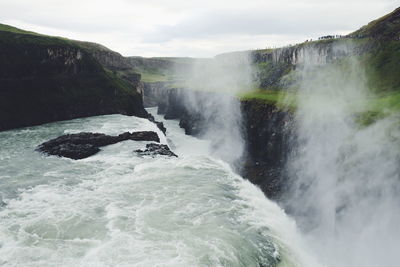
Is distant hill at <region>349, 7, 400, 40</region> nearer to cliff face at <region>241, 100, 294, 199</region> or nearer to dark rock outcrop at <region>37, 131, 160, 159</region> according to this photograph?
cliff face at <region>241, 100, 294, 199</region>

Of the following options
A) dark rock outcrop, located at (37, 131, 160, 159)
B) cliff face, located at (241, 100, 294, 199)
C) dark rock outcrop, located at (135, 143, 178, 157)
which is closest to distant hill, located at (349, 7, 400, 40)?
cliff face, located at (241, 100, 294, 199)

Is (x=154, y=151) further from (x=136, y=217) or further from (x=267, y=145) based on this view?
(x=136, y=217)

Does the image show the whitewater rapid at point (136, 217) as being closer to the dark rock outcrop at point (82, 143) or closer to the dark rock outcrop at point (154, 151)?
the dark rock outcrop at point (154, 151)

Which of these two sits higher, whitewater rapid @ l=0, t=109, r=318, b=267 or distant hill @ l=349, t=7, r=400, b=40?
distant hill @ l=349, t=7, r=400, b=40

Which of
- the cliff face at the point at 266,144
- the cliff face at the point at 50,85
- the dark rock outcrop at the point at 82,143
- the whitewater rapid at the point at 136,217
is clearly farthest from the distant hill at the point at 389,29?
the cliff face at the point at 50,85

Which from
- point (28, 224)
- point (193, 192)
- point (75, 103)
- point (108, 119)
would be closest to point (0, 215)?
point (28, 224)

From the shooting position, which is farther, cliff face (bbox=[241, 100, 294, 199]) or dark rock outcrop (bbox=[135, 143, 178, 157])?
dark rock outcrop (bbox=[135, 143, 178, 157])
